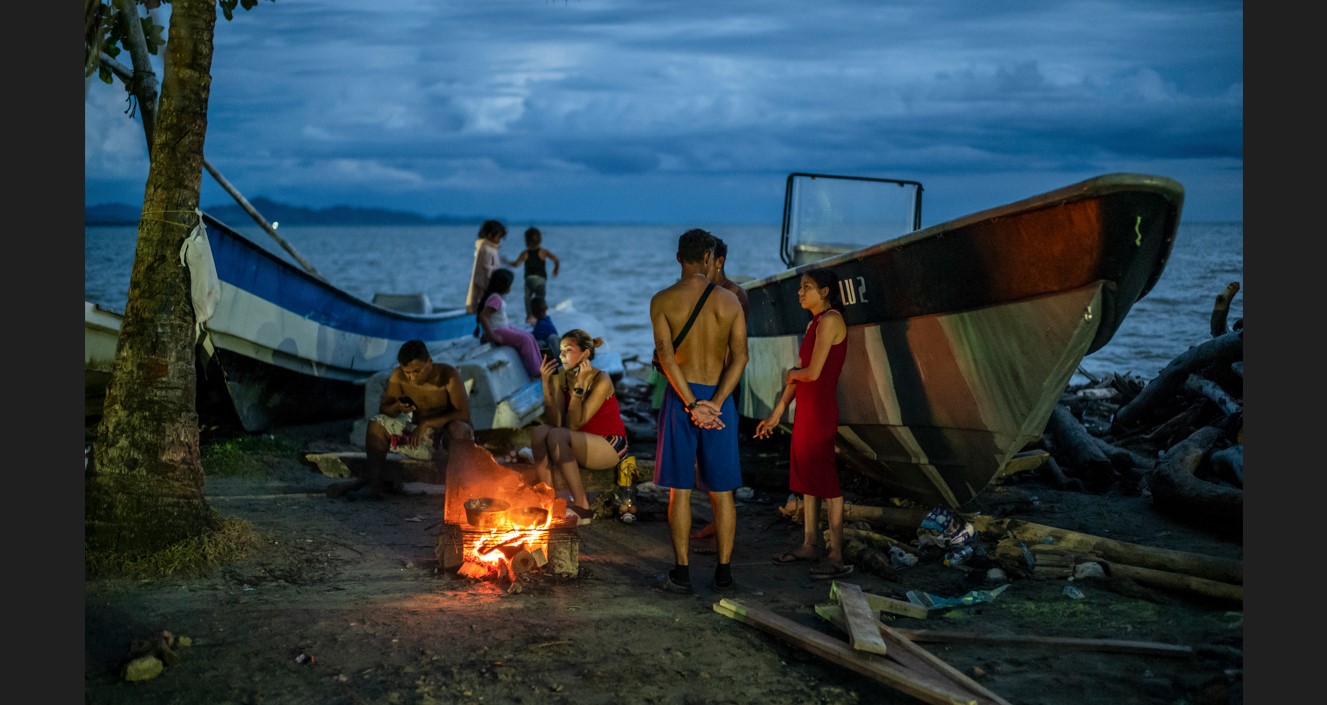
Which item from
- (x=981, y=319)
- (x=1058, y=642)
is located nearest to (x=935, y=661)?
(x=1058, y=642)

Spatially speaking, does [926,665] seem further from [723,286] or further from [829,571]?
[723,286]

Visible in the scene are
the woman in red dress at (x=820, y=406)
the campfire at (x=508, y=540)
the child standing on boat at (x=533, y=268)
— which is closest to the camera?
the campfire at (x=508, y=540)

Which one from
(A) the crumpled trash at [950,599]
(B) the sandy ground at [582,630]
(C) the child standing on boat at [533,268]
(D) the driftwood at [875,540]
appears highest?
(C) the child standing on boat at [533,268]

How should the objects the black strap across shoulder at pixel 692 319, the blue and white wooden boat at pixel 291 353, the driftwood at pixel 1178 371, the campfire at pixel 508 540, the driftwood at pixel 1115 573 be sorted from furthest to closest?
the blue and white wooden boat at pixel 291 353 < the driftwood at pixel 1178 371 < the campfire at pixel 508 540 < the black strap across shoulder at pixel 692 319 < the driftwood at pixel 1115 573

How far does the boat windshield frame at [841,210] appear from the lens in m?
11.5

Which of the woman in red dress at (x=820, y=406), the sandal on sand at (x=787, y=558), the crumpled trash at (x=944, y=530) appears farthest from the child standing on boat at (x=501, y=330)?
the crumpled trash at (x=944, y=530)

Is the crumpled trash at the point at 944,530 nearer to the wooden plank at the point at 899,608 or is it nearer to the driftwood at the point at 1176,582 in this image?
the driftwood at the point at 1176,582

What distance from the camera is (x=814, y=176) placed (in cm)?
1140

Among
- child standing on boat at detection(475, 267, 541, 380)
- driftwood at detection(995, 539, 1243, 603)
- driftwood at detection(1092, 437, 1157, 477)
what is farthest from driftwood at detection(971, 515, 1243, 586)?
child standing on boat at detection(475, 267, 541, 380)

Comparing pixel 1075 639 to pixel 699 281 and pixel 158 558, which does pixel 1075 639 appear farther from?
pixel 158 558

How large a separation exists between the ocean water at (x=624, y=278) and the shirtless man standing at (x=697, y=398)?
8.10ft

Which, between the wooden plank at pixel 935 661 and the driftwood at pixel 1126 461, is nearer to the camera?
the wooden plank at pixel 935 661

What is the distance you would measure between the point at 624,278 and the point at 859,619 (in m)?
60.1

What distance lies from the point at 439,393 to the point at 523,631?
11.7 ft
